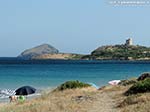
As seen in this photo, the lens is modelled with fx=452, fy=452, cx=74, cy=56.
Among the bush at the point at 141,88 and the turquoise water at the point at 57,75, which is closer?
the bush at the point at 141,88

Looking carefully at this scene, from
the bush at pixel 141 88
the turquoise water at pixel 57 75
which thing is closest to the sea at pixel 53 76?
the turquoise water at pixel 57 75

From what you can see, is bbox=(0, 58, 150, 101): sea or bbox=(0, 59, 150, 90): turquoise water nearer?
bbox=(0, 58, 150, 101): sea

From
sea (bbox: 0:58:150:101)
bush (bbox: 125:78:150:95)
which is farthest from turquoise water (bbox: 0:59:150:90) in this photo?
bush (bbox: 125:78:150:95)

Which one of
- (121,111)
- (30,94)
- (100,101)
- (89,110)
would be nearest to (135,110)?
(121,111)

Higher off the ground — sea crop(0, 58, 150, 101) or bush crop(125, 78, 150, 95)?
bush crop(125, 78, 150, 95)

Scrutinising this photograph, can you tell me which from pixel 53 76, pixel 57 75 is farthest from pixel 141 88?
pixel 57 75

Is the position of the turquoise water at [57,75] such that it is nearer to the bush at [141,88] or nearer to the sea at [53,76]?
the sea at [53,76]

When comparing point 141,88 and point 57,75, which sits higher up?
point 141,88

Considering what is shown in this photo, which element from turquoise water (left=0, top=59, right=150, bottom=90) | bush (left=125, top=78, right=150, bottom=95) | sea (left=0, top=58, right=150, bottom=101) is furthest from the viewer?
turquoise water (left=0, top=59, right=150, bottom=90)

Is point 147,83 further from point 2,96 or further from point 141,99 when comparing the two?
point 2,96

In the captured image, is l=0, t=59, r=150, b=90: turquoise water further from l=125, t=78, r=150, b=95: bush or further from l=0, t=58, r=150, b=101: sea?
l=125, t=78, r=150, b=95: bush

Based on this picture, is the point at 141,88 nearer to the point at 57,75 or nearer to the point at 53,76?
the point at 53,76

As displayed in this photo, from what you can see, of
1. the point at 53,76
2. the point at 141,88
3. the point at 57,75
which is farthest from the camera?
the point at 57,75

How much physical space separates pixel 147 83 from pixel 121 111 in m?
5.56
